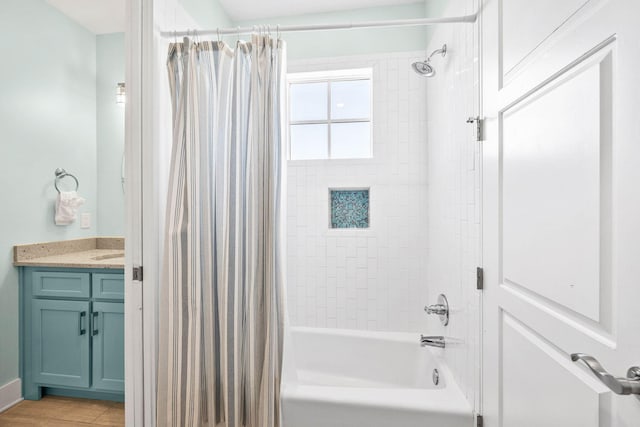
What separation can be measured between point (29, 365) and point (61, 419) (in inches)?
17.8

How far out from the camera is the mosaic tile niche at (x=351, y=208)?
7.97ft

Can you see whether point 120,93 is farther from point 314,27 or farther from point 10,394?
point 10,394

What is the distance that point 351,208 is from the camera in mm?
2438

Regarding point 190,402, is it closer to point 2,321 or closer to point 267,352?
point 267,352

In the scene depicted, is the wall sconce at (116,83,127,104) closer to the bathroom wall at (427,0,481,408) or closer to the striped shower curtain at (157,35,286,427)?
the striped shower curtain at (157,35,286,427)

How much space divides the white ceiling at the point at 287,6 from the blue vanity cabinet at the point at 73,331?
199 centimetres

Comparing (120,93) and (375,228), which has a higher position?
(120,93)

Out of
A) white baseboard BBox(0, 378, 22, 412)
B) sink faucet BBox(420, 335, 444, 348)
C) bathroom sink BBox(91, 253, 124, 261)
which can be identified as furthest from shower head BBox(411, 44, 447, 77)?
white baseboard BBox(0, 378, 22, 412)

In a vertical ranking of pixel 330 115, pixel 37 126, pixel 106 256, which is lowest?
pixel 106 256

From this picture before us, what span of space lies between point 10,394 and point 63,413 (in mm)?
382

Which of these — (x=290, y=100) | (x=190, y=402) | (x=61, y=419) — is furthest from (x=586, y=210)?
(x=61, y=419)

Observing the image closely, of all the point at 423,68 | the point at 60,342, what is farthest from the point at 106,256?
the point at 423,68

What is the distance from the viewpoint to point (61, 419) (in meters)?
1.99

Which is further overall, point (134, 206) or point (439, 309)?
point (439, 309)
